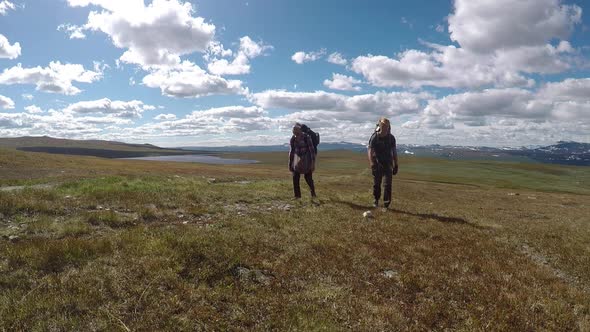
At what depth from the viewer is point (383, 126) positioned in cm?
1537

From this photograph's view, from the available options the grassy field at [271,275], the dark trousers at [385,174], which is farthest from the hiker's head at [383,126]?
the grassy field at [271,275]

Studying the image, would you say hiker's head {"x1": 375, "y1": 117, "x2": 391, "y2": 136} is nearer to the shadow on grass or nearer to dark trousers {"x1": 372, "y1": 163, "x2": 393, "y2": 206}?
dark trousers {"x1": 372, "y1": 163, "x2": 393, "y2": 206}

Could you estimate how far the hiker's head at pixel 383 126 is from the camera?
50.3 feet

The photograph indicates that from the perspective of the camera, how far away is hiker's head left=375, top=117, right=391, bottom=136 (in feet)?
50.3

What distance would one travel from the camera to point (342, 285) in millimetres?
7152

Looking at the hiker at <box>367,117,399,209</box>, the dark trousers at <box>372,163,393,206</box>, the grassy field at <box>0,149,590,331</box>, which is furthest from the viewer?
the dark trousers at <box>372,163,393,206</box>

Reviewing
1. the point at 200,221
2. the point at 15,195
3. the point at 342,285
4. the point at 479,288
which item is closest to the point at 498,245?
the point at 479,288

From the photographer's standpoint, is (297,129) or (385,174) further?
(297,129)

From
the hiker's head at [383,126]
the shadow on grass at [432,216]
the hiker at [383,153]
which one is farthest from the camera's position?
the hiker at [383,153]

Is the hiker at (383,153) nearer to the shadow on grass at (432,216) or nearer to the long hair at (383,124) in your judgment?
the long hair at (383,124)

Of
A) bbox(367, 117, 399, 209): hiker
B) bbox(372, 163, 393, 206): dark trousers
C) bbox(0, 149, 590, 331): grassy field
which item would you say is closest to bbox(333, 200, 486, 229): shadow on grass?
bbox(372, 163, 393, 206): dark trousers

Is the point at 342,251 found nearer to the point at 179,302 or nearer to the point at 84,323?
the point at 179,302

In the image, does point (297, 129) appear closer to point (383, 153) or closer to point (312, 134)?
point (312, 134)

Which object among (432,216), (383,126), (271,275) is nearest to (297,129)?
(383,126)
